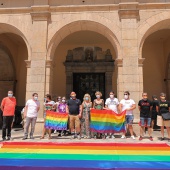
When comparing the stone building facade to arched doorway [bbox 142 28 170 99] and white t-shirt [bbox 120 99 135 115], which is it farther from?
arched doorway [bbox 142 28 170 99]

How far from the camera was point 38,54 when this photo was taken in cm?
900

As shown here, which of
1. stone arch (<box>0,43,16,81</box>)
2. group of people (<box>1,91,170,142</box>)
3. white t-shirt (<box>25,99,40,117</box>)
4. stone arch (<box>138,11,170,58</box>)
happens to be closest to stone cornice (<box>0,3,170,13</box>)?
stone arch (<box>138,11,170,58</box>)

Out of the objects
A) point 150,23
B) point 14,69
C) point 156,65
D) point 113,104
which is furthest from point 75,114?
point 156,65

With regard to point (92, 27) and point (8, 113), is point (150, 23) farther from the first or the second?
point (8, 113)

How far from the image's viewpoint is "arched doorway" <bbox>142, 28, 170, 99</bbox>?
519 inches

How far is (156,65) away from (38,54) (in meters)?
8.21

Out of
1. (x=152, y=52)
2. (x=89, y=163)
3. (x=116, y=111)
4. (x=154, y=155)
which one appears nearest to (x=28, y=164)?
(x=89, y=163)

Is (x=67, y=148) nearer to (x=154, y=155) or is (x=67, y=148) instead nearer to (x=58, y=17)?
(x=154, y=155)

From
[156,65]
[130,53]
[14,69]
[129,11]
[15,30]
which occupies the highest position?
[129,11]

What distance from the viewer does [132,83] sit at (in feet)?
27.9

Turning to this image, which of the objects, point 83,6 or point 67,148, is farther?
point 83,6

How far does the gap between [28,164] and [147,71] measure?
1113 cm

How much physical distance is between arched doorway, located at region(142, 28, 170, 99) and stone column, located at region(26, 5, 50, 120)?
724 cm

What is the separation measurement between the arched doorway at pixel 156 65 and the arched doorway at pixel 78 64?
2.18 m
